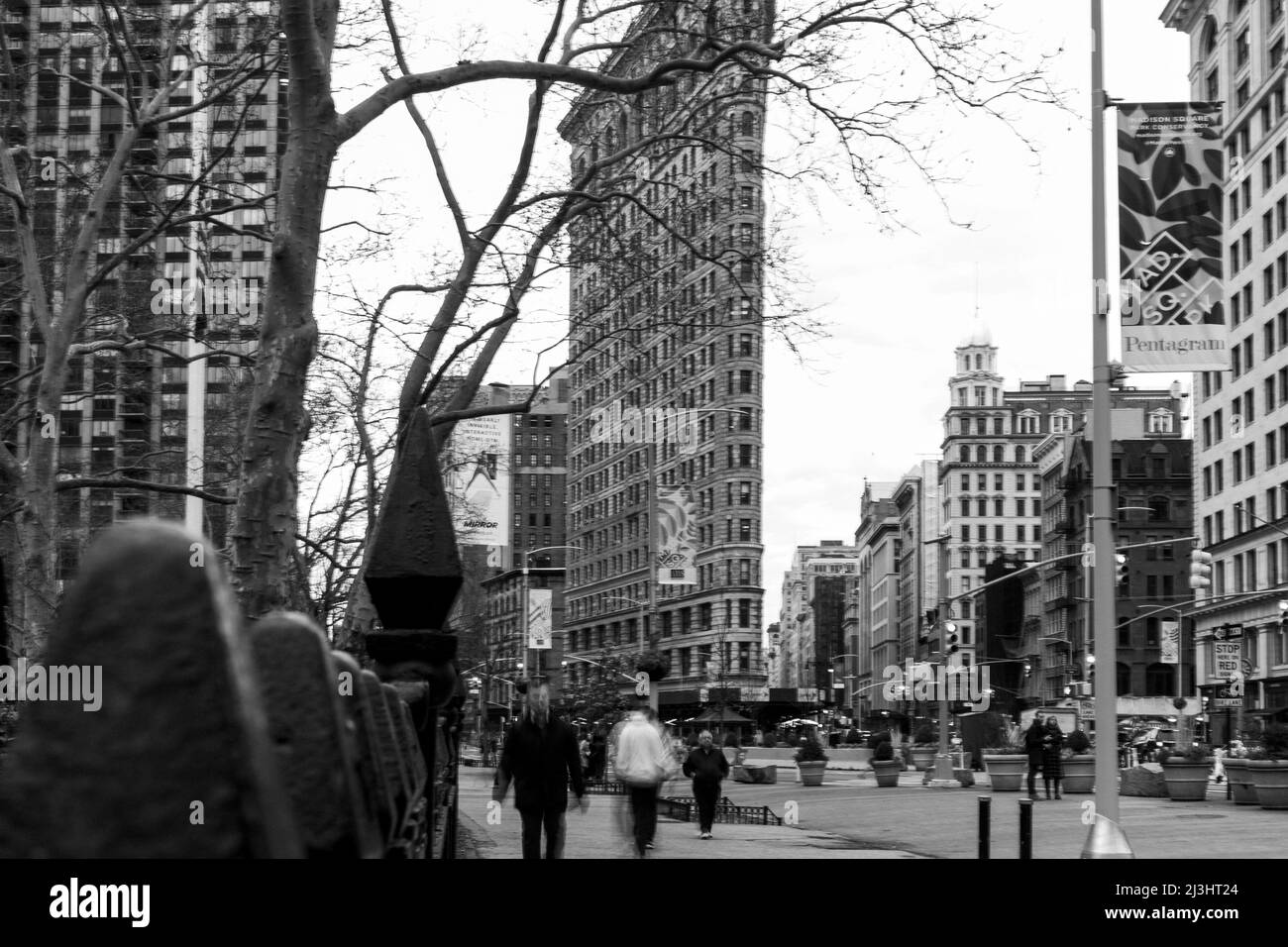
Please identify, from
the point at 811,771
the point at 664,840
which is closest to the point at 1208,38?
the point at 811,771

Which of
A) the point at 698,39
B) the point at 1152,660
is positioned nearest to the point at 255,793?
the point at 698,39

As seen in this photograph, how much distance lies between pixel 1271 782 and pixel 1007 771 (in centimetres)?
865

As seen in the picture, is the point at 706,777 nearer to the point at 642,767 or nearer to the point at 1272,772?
the point at 642,767

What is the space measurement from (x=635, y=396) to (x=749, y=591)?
81.0 metres

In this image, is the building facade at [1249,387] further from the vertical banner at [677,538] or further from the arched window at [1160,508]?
the vertical banner at [677,538]

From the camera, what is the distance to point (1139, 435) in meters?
128

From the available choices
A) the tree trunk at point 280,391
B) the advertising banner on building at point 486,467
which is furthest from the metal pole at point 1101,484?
the advertising banner on building at point 486,467

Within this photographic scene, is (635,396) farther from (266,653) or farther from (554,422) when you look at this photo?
(554,422)

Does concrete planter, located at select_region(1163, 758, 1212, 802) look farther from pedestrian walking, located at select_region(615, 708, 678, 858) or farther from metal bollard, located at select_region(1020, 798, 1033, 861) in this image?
metal bollard, located at select_region(1020, 798, 1033, 861)

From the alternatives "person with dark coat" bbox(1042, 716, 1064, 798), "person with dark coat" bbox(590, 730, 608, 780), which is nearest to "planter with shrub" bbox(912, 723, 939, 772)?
"person with dark coat" bbox(590, 730, 608, 780)

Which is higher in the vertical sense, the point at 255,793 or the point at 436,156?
the point at 436,156

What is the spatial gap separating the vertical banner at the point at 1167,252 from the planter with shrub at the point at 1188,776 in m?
21.3

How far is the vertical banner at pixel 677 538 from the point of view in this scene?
121 feet
